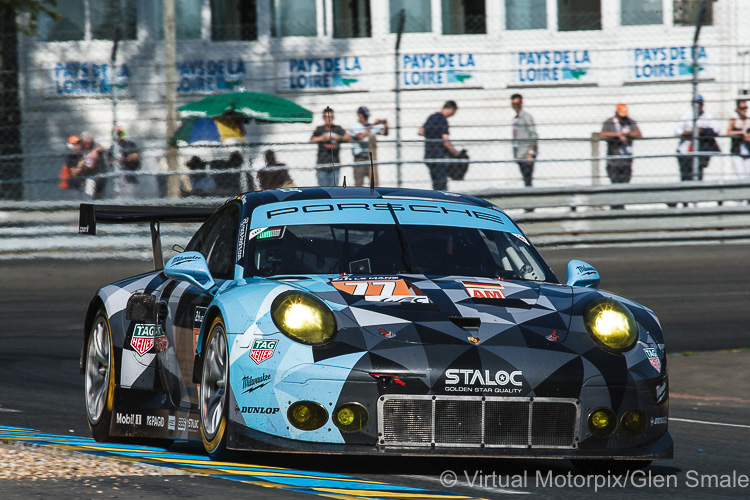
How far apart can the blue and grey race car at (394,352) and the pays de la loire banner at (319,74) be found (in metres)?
11.5

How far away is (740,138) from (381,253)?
12.0 meters

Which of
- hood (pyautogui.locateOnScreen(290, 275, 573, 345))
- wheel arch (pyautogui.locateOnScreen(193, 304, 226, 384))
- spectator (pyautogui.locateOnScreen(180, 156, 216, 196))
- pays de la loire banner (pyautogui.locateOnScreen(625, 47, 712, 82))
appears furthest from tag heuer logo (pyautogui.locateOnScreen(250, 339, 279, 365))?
spectator (pyautogui.locateOnScreen(180, 156, 216, 196))

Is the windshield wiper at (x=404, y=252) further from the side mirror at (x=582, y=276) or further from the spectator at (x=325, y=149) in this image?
the spectator at (x=325, y=149)

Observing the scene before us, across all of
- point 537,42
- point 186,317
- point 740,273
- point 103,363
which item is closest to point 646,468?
point 186,317

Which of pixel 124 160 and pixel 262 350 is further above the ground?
pixel 124 160

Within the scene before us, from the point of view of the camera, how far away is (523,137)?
1689cm

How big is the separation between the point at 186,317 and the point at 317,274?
642mm

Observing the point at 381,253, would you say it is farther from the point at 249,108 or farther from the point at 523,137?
the point at 249,108

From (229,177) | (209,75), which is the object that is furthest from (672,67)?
(209,75)

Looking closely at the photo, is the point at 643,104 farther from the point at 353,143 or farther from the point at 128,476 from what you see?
the point at 128,476

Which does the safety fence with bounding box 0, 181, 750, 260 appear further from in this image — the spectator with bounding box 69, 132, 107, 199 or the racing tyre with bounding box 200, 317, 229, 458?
the racing tyre with bounding box 200, 317, 229, 458

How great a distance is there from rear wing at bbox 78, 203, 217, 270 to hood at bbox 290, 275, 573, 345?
1.85m

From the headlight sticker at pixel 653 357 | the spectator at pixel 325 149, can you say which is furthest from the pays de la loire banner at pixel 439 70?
the headlight sticker at pixel 653 357

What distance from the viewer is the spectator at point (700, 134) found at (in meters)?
16.4
